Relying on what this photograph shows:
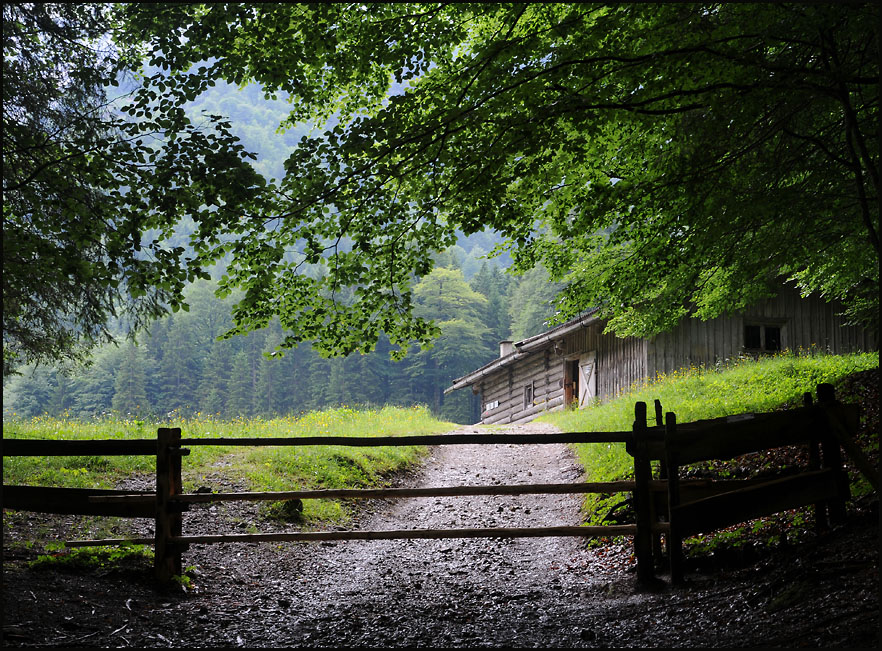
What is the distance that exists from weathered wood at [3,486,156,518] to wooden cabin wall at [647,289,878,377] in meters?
18.2

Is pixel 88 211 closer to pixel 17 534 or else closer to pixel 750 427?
pixel 17 534

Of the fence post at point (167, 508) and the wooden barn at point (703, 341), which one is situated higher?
the wooden barn at point (703, 341)

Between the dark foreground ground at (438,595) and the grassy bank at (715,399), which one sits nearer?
the dark foreground ground at (438,595)

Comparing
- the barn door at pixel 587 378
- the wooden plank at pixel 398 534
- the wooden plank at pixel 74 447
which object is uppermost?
the barn door at pixel 587 378

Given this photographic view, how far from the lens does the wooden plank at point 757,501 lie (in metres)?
6.15

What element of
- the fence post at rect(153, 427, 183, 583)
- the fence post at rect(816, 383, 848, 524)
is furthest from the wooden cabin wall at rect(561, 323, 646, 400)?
the fence post at rect(153, 427, 183, 583)

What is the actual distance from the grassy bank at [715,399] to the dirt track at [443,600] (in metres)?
1.64

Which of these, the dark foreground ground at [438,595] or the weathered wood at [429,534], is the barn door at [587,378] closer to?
the dark foreground ground at [438,595]

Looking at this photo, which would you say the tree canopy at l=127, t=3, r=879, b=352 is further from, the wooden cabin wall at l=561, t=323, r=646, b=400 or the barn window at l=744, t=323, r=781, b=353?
the barn window at l=744, t=323, r=781, b=353

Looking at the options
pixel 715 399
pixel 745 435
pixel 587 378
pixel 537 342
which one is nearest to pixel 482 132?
pixel 745 435

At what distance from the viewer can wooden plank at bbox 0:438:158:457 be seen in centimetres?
674

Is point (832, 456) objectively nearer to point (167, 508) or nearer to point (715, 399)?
point (167, 508)

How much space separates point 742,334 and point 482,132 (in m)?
18.4

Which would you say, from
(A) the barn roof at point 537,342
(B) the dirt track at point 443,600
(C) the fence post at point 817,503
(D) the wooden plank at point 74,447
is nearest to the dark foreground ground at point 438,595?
(B) the dirt track at point 443,600
